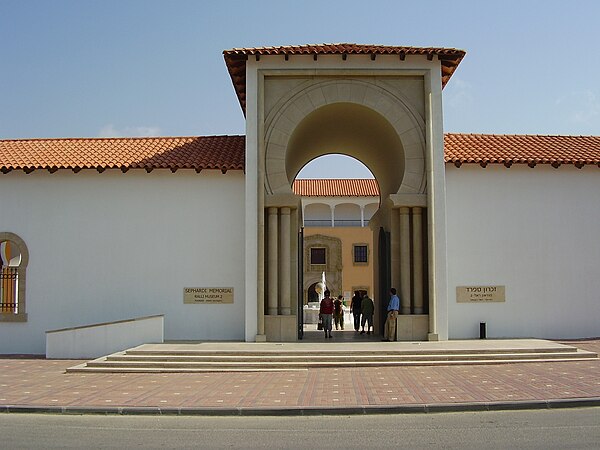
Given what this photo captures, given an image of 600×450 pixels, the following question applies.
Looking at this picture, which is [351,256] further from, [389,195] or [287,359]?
[287,359]

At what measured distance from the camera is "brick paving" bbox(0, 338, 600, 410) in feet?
35.8

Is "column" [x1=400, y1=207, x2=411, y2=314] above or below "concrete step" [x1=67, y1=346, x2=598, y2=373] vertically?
above

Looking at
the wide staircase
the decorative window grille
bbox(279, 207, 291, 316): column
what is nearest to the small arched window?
A: the wide staircase

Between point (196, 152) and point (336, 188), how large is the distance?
95.9 ft

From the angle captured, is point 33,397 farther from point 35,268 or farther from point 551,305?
point 551,305

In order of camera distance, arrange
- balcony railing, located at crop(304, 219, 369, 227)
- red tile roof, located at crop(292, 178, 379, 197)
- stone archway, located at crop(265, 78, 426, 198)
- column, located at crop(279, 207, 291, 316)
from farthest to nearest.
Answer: balcony railing, located at crop(304, 219, 369, 227), red tile roof, located at crop(292, 178, 379, 197), stone archway, located at crop(265, 78, 426, 198), column, located at crop(279, 207, 291, 316)

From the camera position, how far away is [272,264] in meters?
18.3

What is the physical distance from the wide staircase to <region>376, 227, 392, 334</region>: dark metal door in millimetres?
3253

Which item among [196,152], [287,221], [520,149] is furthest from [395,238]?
[196,152]

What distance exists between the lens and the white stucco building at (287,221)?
722 inches

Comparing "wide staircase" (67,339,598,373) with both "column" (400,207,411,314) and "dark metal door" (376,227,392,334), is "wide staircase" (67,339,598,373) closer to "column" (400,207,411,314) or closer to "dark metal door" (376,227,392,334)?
"column" (400,207,411,314)

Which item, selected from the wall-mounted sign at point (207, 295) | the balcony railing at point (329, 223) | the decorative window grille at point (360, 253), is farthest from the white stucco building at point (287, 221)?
the balcony railing at point (329, 223)

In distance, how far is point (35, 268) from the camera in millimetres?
19312

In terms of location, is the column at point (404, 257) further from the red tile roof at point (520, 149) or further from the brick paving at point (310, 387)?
the brick paving at point (310, 387)
